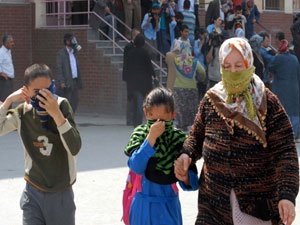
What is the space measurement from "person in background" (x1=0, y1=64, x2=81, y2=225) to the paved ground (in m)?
2.60

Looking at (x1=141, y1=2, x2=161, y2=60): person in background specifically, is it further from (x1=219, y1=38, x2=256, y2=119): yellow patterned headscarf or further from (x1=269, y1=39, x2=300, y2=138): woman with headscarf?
(x1=219, y1=38, x2=256, y2=119): yellow patterned headscarf

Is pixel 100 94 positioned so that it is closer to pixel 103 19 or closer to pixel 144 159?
pixel 103 19

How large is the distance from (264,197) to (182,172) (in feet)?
1.61

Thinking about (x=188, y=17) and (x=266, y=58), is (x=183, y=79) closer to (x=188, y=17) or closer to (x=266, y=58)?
(x=266, y=58)

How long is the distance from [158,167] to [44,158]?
70 cm

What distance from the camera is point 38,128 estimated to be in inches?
198

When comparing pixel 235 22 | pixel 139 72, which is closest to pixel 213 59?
pixel 139 72

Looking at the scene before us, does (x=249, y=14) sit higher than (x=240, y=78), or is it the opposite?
(x=249, y=14)

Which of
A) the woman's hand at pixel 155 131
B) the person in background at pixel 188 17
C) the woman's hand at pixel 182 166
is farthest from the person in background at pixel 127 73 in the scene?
the woman's hand at pixel 182 166

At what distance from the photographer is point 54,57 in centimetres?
2039

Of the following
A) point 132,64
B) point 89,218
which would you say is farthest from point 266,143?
point 132,64

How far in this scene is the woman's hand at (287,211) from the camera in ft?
13.4

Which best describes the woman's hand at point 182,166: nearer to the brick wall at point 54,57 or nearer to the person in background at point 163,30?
the brick wall at point 54,57

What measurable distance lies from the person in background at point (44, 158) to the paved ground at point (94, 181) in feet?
8.52
